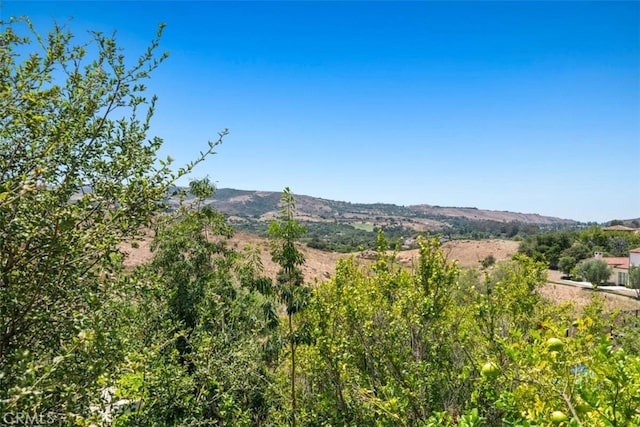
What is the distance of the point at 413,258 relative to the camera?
7.96 meters

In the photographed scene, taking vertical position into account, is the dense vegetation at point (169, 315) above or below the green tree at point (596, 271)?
above

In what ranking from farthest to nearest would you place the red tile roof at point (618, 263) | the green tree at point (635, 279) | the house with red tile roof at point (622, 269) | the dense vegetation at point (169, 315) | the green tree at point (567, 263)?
the green tree at point (567, 263), the red tile roof at point (618, 263), the house with red tile roof at point (622, 269), the green tree at point (635, 279), the dense vegetation at point (169, 315)

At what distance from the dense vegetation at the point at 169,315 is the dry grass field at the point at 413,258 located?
687 mm

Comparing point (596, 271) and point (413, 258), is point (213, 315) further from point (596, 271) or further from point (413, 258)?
point (596, 271)

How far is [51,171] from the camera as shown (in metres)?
3.44

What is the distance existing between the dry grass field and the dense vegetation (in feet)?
2.25

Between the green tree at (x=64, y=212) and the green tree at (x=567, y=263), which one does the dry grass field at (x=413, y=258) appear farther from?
the green tree at (x=567, y=263)

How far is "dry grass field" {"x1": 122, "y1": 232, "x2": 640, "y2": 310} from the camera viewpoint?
9.34 metres

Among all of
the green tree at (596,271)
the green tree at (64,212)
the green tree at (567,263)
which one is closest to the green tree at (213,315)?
the green tree at (64,212)

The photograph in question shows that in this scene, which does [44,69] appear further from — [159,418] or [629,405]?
[629,405]

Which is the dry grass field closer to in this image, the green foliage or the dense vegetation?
the dense vegetation

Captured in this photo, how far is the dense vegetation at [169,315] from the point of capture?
8.70 feet

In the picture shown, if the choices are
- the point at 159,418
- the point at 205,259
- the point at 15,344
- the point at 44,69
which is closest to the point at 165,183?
the point at 44,69

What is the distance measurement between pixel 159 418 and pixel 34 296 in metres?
3.06
